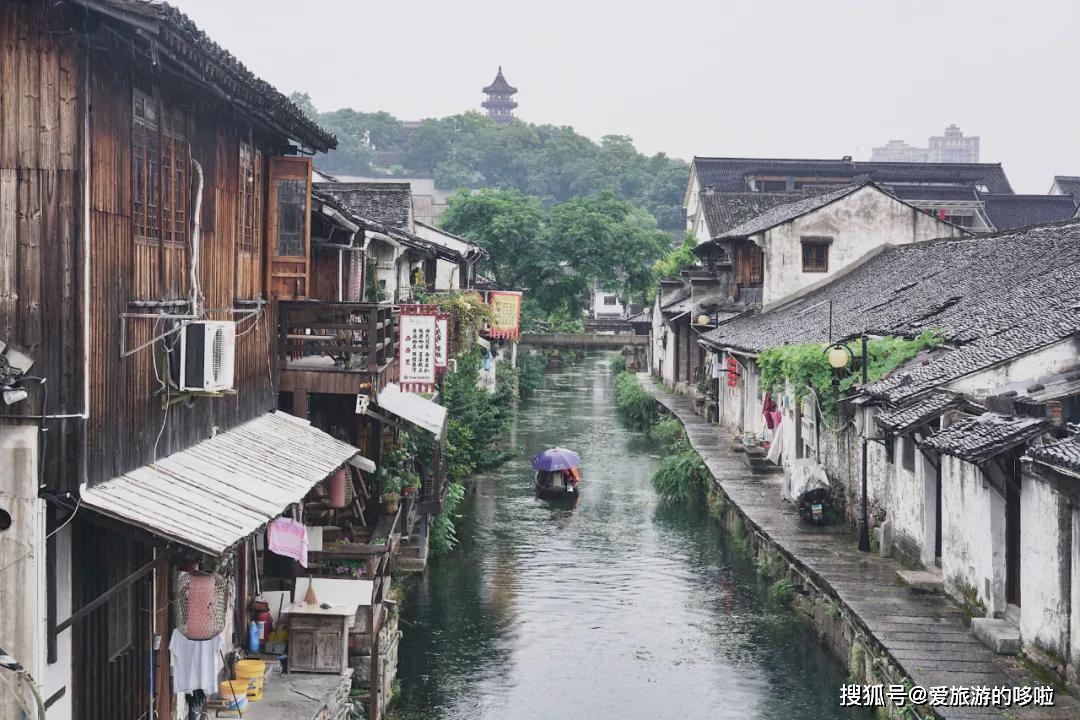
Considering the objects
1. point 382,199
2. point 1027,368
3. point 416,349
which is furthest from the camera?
point 382,199

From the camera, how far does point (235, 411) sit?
1427 centimetres

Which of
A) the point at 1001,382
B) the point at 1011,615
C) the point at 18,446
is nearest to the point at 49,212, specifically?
the point at 18,446

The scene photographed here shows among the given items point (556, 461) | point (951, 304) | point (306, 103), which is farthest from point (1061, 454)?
point (306, 103)

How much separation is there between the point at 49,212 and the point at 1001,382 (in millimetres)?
13986

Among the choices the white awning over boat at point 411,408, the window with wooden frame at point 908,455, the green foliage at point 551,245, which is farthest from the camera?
the green foliage at point 551,245

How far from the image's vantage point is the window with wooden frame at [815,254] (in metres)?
40.5

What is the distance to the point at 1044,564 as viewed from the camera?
14.8 m

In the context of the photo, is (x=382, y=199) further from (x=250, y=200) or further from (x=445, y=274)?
(x=250, y=200)

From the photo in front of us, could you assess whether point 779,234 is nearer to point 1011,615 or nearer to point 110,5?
point 1011,615

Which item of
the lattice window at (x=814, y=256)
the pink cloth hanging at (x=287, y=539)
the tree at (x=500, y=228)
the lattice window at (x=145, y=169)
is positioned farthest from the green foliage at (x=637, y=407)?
Answer: the lattice window at (x=145, y=169)

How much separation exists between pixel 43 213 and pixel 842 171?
6427cm

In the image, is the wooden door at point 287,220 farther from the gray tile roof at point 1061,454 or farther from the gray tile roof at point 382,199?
the gray tile roof at point 382,199

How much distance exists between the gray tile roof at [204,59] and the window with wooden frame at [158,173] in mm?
542

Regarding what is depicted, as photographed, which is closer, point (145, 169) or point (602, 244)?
point (145, 169)
